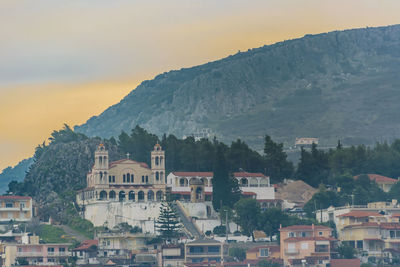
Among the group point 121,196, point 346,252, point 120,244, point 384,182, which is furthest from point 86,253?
point 384,182

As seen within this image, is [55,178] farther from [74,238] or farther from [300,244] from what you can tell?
[300,244]

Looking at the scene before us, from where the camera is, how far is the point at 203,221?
488 feet

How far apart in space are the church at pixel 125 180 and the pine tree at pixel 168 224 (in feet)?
27.7

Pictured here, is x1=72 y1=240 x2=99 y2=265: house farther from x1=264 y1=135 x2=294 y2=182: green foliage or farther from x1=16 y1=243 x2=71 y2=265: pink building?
x1=264 y1=135 x2=294 y2=182: green foliage

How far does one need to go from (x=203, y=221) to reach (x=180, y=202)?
17.2 feet

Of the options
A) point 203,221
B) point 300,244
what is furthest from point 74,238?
point 300,244

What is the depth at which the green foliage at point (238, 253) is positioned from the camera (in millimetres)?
135125

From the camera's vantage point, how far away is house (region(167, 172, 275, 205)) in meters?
155

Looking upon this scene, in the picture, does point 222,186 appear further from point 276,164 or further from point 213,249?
point 276,164

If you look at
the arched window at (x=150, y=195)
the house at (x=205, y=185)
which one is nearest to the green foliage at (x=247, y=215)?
the house at (x=205, y=185)

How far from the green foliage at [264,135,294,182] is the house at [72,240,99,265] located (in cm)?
3655

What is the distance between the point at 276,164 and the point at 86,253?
39412 millimetres

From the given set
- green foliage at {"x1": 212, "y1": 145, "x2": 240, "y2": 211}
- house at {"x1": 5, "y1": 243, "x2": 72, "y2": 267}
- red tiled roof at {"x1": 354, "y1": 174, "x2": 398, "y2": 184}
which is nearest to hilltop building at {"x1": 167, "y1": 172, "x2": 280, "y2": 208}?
green foliage at {"x1": 212, "y1": 145, "x2": 240, "y2": 211}

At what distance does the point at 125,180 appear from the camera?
154875mm
